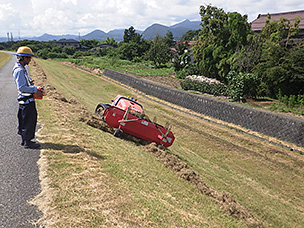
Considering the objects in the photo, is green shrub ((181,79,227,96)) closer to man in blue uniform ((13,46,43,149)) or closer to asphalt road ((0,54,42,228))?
asphalt road ((0,54,42,228))

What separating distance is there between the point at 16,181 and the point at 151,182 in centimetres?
298

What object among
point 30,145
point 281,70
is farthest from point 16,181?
point 281,70

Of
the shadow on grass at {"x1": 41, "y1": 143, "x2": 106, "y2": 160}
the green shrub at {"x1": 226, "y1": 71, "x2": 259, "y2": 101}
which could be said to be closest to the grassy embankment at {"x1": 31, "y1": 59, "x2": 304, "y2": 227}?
the shadow on grass at {"x1": 41, "y1": 143, "x2": 106, "y2": 160}

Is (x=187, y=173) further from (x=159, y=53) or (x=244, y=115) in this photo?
(x=159, y=53)

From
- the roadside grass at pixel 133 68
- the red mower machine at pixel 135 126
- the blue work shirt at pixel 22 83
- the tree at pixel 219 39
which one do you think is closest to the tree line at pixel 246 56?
the tree at pixel 219 39

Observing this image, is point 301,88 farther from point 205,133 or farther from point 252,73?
point 205,133

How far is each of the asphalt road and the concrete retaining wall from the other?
13.2m

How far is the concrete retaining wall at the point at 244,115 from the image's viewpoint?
13.9 meters

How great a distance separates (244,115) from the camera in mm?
16375

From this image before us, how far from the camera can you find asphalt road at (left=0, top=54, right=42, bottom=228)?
3973 millimetres

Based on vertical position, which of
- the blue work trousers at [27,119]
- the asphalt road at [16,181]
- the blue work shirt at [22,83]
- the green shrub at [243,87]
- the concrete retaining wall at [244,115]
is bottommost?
the concrete retaining wall at [244,115]

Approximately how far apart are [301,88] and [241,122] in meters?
9.44

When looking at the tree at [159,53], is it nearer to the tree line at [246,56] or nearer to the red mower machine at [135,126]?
the tree line at [246,56]

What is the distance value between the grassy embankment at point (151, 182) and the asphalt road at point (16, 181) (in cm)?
22
